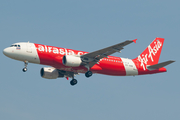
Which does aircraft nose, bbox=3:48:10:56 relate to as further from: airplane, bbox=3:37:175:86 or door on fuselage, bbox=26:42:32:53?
door on fuselage, bbox=26:42:32:53

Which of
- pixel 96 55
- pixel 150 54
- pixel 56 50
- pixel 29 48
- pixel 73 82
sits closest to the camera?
pixel 29 48

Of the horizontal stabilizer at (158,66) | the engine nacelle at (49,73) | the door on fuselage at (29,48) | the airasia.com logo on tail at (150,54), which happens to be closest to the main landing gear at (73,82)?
the engine nacelle at (49,73)

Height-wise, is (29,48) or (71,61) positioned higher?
(29,48)

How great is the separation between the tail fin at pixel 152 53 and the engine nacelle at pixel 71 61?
12.6m

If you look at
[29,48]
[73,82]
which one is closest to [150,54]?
[73,82]

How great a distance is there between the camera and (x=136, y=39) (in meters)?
42.1

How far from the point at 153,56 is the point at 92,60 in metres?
13.5

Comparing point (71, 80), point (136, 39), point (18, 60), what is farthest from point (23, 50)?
point (136, 39)

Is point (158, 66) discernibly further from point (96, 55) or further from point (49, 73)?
point (49, 73)

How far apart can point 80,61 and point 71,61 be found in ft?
5.40

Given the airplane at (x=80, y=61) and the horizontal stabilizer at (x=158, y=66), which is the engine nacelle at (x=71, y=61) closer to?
the airplane at (x=80, y=61)

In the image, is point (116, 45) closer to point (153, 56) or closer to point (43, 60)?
point (43, 60)

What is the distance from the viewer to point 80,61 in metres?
47.6

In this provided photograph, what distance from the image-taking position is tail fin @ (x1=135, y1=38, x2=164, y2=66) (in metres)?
55.3
